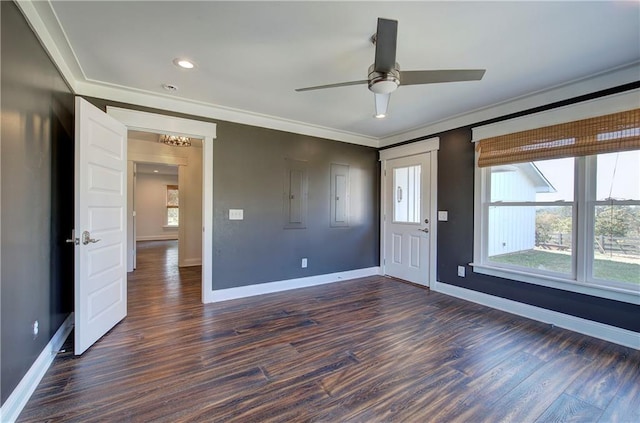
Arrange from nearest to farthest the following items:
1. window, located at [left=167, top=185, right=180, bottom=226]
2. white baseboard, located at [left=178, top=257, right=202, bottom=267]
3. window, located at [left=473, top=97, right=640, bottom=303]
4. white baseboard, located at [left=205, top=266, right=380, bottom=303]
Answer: window, located at [left=473, top=97, right=640, bottom=303]
white baseboard, located at [left=205, top=266, right=380, bottom=303]
white baseboard, located at [left=178, top=257, right=202, bottom=267]
window, located at [left=167, top=185, right=180, bottom=226]

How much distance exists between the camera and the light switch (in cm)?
369

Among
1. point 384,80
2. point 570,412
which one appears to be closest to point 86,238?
point 384,80

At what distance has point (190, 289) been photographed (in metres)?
4.11

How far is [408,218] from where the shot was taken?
15.1 ft

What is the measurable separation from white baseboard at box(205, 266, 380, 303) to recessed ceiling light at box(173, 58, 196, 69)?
100.0 inches

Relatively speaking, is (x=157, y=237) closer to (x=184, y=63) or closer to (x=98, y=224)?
(x=98, y=224)

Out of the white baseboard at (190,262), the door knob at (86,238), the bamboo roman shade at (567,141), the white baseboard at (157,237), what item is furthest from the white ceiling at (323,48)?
the white baseboard at (157,237)

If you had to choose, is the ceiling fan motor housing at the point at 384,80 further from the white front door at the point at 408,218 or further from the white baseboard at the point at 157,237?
the white baseboard at the point at 157,237

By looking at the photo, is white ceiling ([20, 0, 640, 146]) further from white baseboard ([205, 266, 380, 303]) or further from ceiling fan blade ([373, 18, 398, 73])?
white baseboard ([205, 266, 380, 303])

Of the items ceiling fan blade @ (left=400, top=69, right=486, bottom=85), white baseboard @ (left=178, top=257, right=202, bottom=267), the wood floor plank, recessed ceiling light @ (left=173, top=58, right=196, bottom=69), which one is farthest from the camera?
white baseboard @ (left=178, top=257, right=202, bottom=267)

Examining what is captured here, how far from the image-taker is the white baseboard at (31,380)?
1520mm

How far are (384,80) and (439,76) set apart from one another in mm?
385

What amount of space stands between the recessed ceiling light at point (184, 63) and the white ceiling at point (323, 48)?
2.1 inches

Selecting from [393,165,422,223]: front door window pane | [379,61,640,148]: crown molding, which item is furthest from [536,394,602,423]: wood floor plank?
[393,165,422,223]: front door window pane
